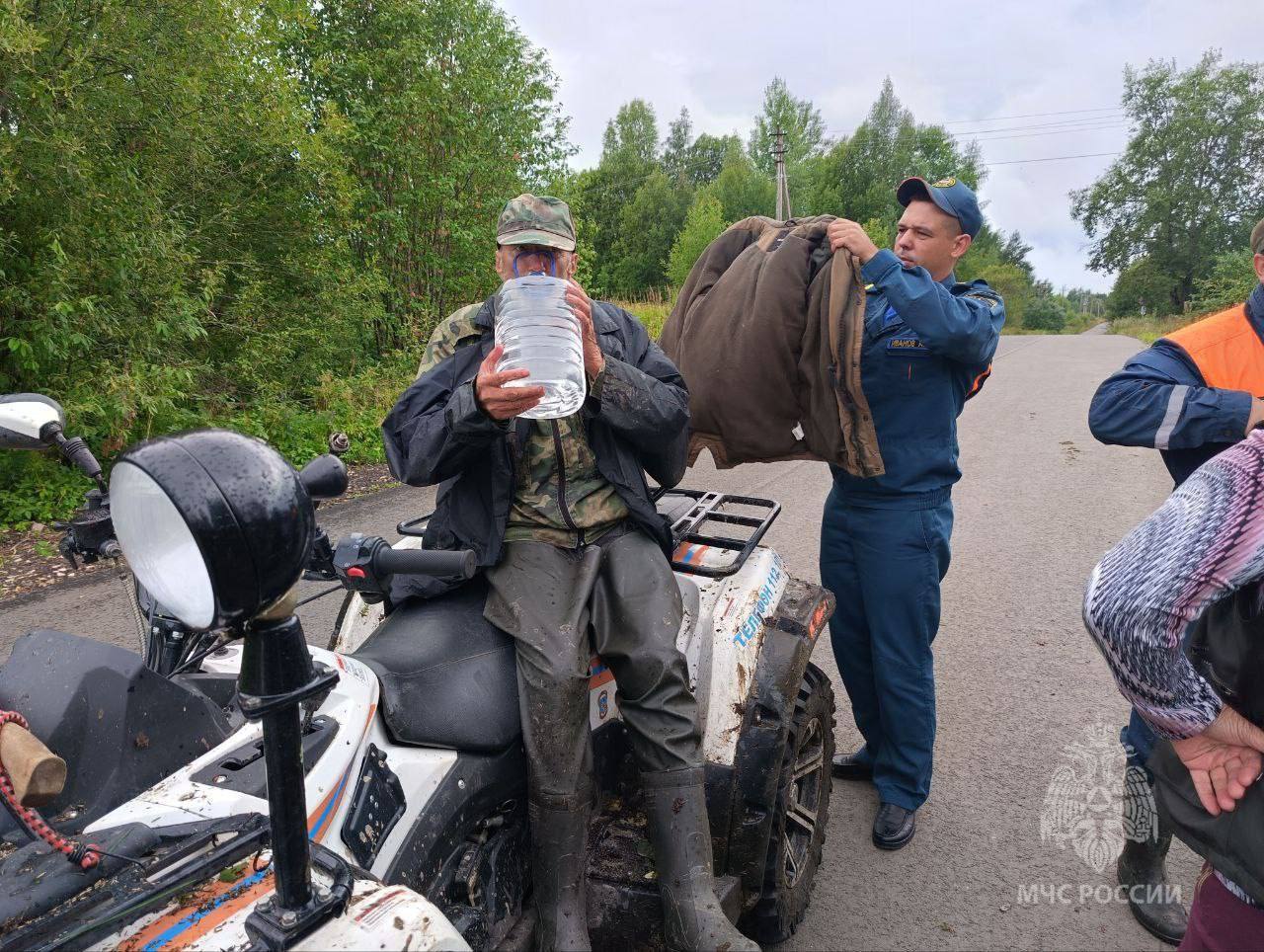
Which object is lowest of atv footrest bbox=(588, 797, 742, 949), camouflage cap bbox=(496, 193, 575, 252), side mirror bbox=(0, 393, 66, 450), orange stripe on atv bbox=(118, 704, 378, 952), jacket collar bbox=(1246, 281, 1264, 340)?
atv footrest bbox=(588, 797, 742, 949)

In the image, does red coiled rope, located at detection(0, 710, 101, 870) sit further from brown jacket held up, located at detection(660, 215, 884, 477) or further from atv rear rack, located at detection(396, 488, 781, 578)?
brown jacket held up, located at detection(660, 215, 884, 477)

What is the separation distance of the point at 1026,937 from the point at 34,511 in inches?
275

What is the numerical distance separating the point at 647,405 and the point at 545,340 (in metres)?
0.33

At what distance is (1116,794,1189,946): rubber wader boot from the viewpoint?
2.66 meters

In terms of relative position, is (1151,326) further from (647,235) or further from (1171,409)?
(1171,409)

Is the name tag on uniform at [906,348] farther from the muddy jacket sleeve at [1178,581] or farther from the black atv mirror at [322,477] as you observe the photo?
the black atv mirror at [322,477]

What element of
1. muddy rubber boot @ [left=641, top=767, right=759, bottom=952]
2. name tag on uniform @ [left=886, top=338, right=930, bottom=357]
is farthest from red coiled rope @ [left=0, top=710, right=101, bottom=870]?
name tag on uniform @ [left=886, top=338, right=930, bottom=357]

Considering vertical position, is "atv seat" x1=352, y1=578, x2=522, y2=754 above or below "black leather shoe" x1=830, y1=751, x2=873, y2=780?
above

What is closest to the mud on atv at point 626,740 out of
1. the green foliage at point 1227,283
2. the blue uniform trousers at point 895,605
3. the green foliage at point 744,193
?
the blue uniform trousers at point 895,605

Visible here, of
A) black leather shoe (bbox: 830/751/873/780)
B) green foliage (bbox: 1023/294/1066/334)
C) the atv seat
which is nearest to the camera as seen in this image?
the atv seat

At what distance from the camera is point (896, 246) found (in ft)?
10.3

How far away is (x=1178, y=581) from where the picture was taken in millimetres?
1298

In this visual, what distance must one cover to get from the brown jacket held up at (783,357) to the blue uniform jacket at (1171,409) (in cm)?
74

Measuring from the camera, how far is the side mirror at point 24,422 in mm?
1718
